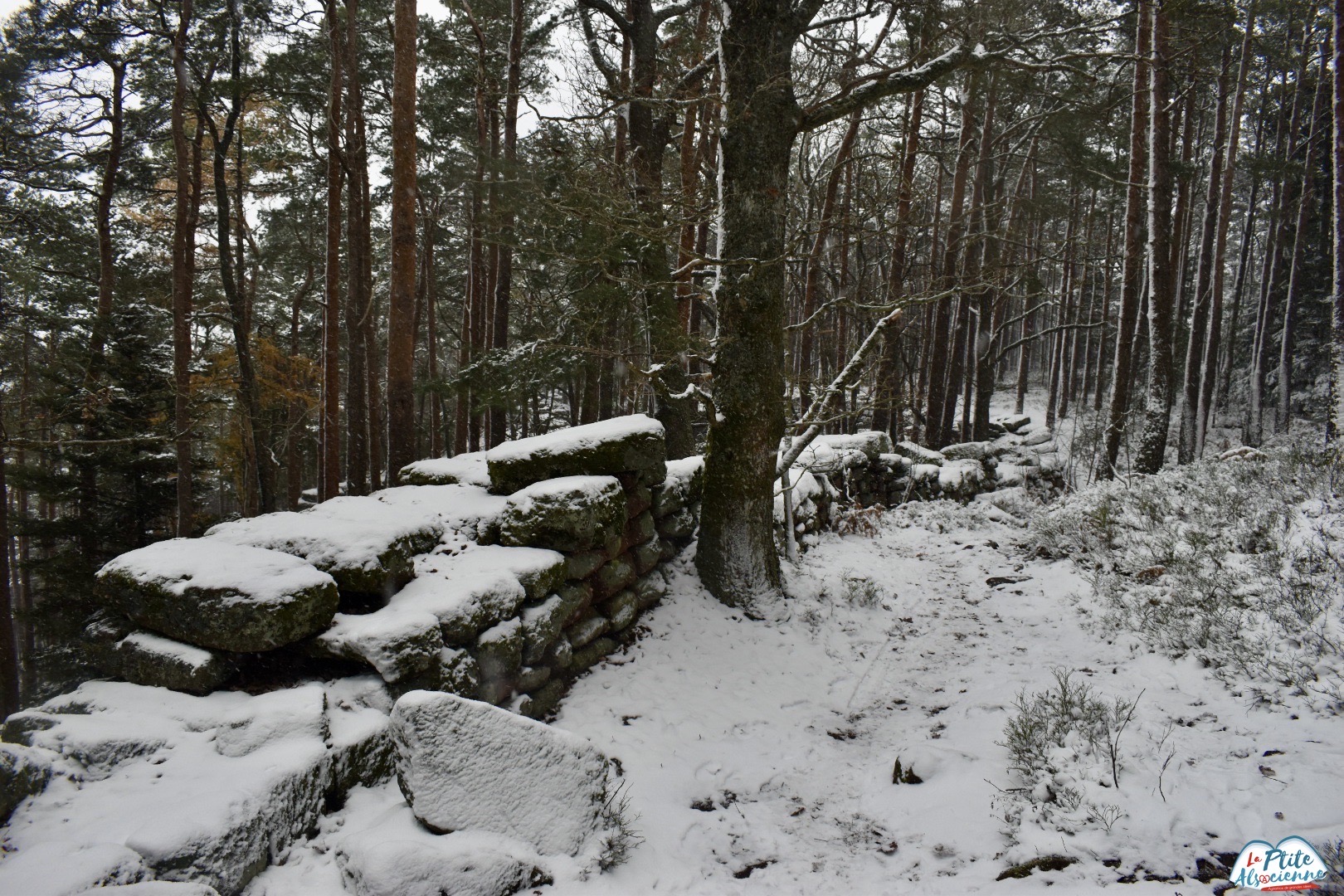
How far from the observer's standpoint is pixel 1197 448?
1548 centimetres

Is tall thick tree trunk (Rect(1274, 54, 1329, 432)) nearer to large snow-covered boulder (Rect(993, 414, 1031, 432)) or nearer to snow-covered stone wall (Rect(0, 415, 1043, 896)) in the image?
large snow-covered boulder (Rect(993, 414, 1031, 432))

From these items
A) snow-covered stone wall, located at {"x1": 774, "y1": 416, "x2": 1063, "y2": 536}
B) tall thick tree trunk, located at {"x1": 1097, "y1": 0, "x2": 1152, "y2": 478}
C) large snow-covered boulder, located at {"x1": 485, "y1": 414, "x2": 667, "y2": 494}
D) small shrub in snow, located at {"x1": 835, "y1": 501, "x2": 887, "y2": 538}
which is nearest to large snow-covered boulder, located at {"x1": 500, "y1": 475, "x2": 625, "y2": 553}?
large snow-covered boulder, located at {"x1": 485, "y1": 414, "x2": 667, "y2": 494}

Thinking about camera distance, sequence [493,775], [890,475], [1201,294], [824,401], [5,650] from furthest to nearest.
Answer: [1201,294] < [890,475] < [5,650] < [824,401] < [493,775]

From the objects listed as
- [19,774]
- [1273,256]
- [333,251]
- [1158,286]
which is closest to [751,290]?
[19,774]

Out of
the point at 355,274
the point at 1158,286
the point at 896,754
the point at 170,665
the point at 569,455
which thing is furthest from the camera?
the point at 355,274

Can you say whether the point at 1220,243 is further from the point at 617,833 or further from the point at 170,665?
the point at 170,665

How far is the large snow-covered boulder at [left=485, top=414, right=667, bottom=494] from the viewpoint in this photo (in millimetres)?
5105

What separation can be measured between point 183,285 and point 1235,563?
15216mm

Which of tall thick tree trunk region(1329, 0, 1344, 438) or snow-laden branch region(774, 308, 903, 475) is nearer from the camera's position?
snow-laden branch region(774, 308, 903, 475)

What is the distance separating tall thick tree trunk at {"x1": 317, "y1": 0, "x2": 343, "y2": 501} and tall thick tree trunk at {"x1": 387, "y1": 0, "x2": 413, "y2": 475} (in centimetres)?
408

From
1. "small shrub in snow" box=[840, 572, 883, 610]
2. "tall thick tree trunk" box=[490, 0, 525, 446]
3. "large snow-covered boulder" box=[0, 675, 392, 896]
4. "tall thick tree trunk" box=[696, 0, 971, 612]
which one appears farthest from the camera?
"tall thick tree trunk" box=[490, 0, 525, 446]

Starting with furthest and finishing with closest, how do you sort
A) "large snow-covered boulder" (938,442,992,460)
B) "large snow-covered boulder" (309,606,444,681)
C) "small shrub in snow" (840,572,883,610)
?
"large snow-covered boulder" (938,442,992,460)
"small shrub in snow" (840,572,883,610)
"large snow-covered boulder" (309,606,444,681)

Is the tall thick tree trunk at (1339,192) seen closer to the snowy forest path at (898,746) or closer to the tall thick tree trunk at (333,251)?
the snowy forest path at (898,746)

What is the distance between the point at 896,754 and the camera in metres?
3.95
